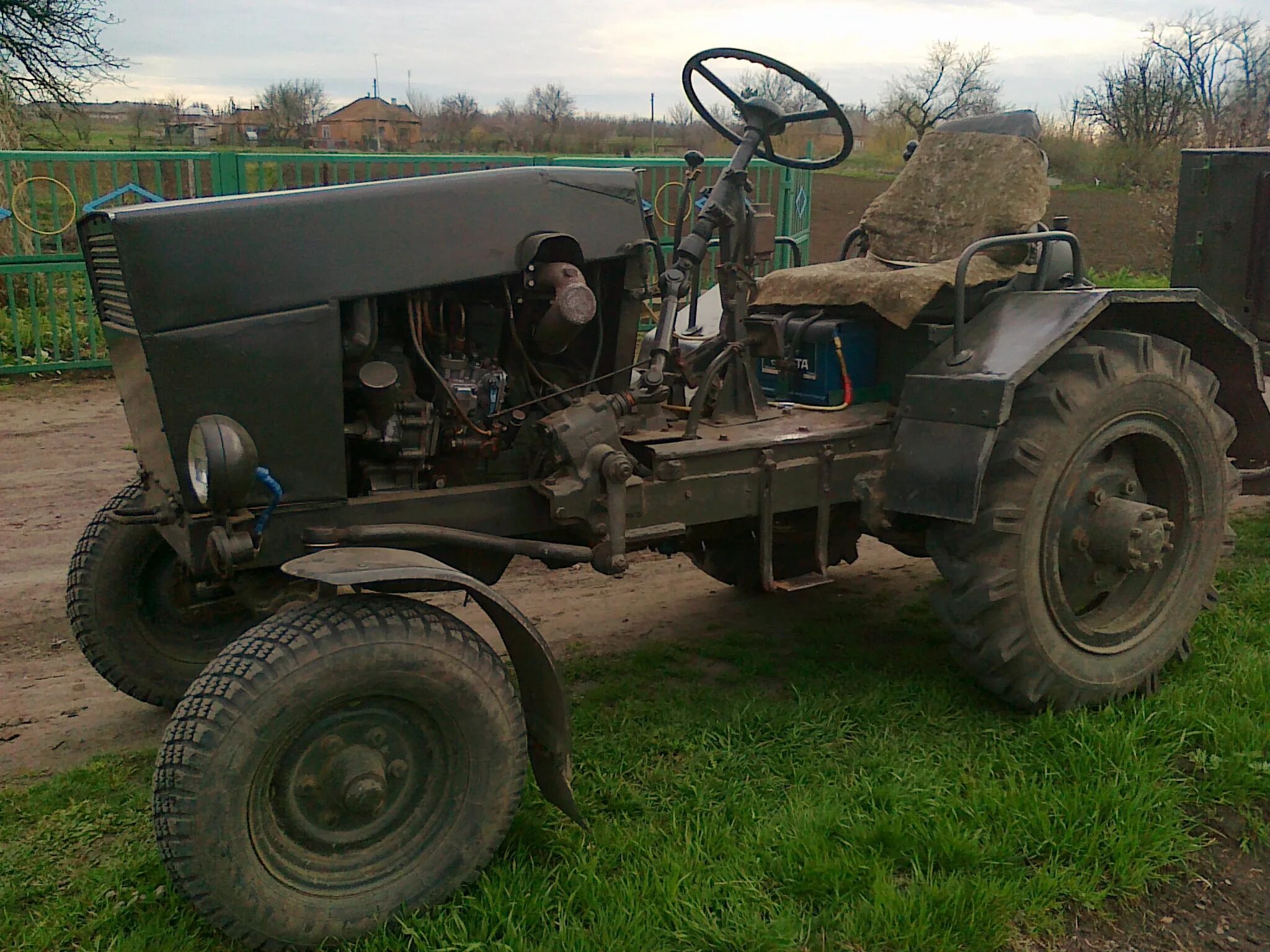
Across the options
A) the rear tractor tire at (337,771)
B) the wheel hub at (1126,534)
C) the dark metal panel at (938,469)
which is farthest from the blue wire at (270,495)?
the wheel hub at (1126,534)

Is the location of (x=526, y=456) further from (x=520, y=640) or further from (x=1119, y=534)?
(x=1119, y=534)

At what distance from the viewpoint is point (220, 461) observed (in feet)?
8.68

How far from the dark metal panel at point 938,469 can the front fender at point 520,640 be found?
130cm

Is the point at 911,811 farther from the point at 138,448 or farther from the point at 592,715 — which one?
the point at 138,448

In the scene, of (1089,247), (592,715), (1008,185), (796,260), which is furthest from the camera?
(1089,247)

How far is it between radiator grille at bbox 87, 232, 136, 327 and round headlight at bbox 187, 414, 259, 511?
0.32 metres

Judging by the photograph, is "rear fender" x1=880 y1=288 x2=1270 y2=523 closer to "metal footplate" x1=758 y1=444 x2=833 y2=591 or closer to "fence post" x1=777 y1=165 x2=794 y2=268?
"metal footplate" x1=758 y1=444 x2=833 y2=591

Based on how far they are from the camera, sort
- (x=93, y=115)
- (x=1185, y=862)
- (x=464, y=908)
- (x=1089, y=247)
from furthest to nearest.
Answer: (x=93, y=115), (x=1089, y=247), (x=1185, y=862), (x=464, y=908)

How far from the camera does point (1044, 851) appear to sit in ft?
9.72

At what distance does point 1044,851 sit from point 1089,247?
1903 cm

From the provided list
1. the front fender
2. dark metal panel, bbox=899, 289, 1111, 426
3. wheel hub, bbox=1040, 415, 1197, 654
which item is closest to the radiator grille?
the front fender

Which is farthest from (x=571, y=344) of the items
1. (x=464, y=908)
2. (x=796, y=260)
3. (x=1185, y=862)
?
(x=796, y=260)

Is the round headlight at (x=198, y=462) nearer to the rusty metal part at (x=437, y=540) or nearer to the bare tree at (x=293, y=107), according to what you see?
the rusty metal part at (x=437, y=540)

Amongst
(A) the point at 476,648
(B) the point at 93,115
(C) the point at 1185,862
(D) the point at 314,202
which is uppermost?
(B) the point at 93,115
